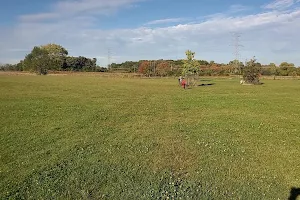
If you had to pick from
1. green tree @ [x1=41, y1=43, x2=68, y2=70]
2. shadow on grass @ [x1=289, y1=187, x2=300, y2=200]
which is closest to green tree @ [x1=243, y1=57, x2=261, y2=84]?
shadow on grass @ [x1=289, y1=187, x2=300, y2=200]

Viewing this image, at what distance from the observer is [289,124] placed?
17375 mm

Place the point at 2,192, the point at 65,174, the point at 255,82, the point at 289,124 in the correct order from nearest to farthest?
the point at 2,192 → the point at 65,174 → the point at 289,124 → the point at 255,82

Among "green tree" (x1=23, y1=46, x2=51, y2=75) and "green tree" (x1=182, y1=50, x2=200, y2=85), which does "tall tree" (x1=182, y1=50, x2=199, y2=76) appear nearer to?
"green tree" (x1=182, y1=50, x2=200, y2=85)

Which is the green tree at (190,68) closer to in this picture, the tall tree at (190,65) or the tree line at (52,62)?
the tall tree at (190,65)

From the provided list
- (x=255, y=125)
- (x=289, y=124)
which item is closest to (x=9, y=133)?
(x=255, y=125)

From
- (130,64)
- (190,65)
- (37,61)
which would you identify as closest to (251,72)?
(190,65)

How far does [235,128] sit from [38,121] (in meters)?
10.7

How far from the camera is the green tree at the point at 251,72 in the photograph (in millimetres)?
62628

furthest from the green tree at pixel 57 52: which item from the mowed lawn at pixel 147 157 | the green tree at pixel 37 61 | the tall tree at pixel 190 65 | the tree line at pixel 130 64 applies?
the mowed lawn at pixel 147 157

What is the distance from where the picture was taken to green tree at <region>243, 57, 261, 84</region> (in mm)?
62628

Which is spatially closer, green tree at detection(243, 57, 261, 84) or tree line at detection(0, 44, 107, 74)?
green tree at detection(243, 57, 261, 84)

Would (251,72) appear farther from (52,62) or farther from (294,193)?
(52,62)

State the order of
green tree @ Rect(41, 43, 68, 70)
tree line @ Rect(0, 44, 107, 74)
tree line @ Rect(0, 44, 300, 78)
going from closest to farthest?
tree line @ Rect(0, 44, 300, 78) < tree line @ Rect(0, 44, 107, 74) < green tree @ Rect(41, 43, 68, 70)

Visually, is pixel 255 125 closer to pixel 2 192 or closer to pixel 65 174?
pixel 65 174
